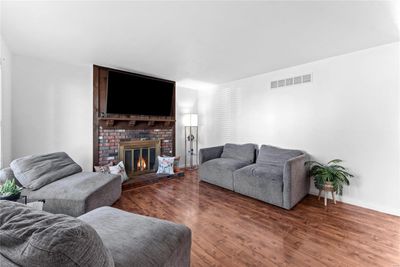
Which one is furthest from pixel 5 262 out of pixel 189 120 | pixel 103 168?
pixel 189 120

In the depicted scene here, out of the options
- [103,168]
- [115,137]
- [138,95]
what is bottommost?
[103,168]

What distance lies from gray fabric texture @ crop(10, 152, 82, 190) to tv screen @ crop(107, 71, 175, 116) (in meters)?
1.22

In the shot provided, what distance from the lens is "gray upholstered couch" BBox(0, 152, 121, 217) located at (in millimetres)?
1951

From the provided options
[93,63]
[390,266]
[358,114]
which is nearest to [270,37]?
[358,114]

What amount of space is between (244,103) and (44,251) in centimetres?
395

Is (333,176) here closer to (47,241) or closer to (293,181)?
Answer: (293,181)

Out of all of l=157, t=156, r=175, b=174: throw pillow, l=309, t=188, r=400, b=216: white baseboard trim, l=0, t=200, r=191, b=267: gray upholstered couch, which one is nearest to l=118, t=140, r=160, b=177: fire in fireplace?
l=157, t=156, r=175, b=174: throw pillow

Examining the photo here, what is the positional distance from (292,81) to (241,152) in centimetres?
165

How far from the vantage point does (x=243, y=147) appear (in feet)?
12.3

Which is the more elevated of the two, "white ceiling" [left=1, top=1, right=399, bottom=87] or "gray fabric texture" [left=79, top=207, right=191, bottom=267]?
"white ceiling" [left=1, top=1, right=399, bottom=87]

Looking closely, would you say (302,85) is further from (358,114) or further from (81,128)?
(81,128)

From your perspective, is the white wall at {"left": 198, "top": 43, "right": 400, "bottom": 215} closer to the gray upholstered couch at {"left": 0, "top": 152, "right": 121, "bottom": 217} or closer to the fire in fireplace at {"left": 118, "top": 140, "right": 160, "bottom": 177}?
the fire in fireplace at {"left": 118, "top": 140, "right": 160, "bottom": 177}

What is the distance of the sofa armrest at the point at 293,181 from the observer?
239 centimetres

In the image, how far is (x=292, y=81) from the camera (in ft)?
10.6
